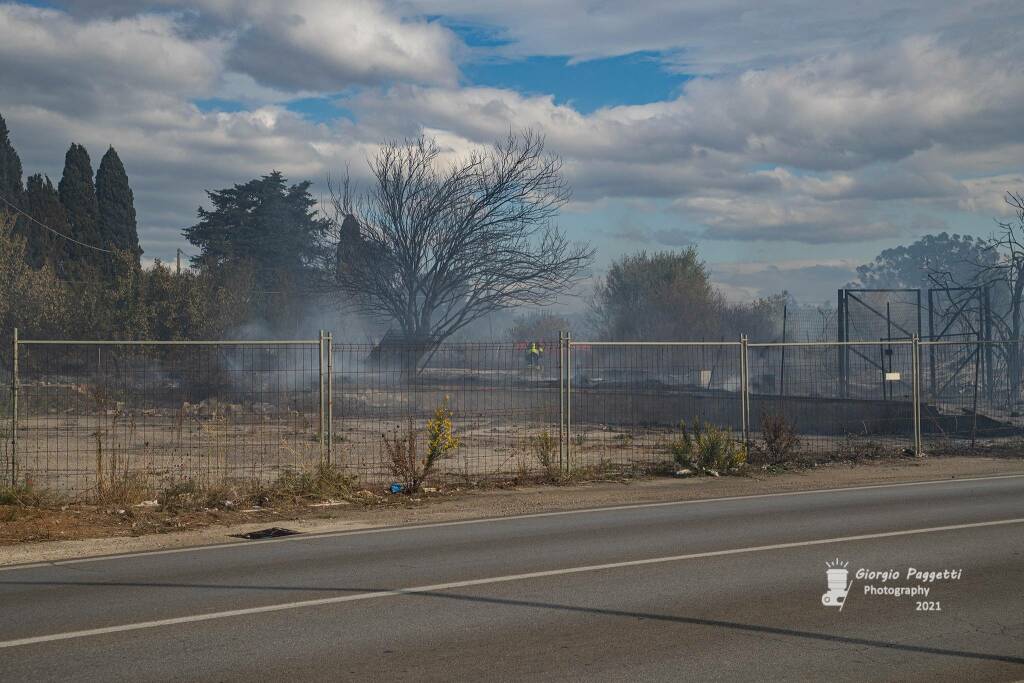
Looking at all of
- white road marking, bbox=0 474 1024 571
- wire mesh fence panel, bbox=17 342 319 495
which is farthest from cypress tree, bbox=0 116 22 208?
white road marking, bbox=0 474 1024 571

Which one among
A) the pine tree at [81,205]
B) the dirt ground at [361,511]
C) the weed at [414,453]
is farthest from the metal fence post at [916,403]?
the pine tree at [81,205]

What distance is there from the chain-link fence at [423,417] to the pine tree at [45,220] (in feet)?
56.3

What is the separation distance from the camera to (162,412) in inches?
1135

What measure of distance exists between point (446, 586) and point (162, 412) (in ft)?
75.1

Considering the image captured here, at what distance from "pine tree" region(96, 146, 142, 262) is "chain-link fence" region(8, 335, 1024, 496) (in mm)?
21975

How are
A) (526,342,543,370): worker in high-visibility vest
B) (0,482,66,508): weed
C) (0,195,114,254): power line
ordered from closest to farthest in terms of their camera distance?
(0,482,66,508): weed < (526,342,543,370): worker in high-visibility vest < (0,195,114,254): power line

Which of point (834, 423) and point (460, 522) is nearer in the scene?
point (460, 522)

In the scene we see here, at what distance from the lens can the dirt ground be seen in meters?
10.8

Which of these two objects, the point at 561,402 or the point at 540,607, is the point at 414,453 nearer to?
the point at 561,402

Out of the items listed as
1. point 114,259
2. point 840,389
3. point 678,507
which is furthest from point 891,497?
point 114,259

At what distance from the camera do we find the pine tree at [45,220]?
157ft

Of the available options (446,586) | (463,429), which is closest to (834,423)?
(463,429)

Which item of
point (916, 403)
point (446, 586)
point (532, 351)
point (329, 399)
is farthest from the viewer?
A: point (916, 403)

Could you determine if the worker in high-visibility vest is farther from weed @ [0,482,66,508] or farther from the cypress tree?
the cypress tree
